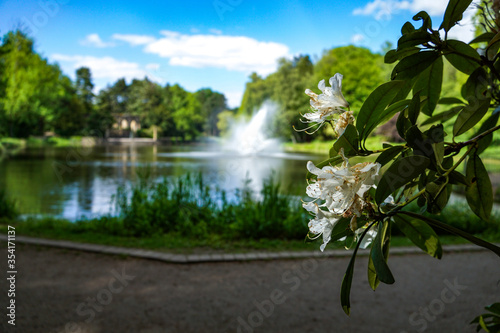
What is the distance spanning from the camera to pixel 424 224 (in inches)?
26.8

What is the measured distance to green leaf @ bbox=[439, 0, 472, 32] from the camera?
705 millimetres

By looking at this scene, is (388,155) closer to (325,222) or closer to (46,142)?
(325,222)

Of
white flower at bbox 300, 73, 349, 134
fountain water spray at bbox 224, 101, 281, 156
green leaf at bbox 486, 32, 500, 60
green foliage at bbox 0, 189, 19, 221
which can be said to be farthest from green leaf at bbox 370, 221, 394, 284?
fountain water spray at bbox 224, 101, 281, 156

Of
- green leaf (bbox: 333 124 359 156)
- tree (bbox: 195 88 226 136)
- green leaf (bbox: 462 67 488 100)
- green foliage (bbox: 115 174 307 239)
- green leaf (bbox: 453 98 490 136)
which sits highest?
tree (bbox: 195 88 226 136)

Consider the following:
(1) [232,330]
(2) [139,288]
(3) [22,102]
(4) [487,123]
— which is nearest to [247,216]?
(2) [139,288]

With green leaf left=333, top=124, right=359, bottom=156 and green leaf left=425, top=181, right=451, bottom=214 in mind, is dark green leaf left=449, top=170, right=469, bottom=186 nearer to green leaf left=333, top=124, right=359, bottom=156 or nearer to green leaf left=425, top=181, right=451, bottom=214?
green leaf left=425, top=181, right=451, bottom=214

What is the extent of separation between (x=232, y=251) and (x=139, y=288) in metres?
1.55

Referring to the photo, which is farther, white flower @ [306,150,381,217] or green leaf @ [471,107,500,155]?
green leaf @ [471,107,500,155]

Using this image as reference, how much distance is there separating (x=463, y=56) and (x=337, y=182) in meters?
0.42

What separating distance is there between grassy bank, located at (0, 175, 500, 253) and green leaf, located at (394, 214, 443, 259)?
4.72 m

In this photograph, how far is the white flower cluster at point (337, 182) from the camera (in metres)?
0.59

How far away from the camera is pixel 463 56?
0.78 m

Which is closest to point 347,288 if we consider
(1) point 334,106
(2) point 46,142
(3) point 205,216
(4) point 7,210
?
(1) point 334,106

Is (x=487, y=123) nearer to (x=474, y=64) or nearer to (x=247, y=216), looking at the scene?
(x=474, y=64)
